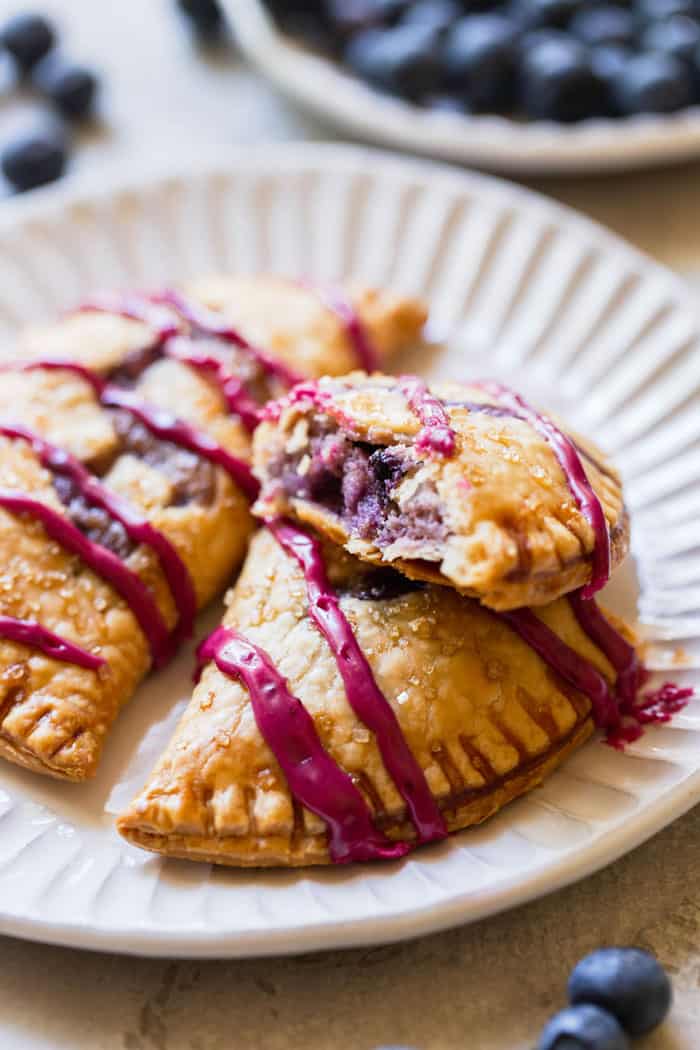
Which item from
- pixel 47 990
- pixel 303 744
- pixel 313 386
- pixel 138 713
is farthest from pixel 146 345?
pixel 47 990

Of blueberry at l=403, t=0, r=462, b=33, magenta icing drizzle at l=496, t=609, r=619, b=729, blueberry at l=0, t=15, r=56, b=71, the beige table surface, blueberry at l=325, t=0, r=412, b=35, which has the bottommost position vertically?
the beige table surface

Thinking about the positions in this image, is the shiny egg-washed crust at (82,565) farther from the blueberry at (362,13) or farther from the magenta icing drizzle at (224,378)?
the blueberry at (362,13)

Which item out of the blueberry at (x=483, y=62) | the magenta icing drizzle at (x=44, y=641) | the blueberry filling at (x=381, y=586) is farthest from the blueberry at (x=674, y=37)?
the magenta icing drizzle at (x=44, y=641)

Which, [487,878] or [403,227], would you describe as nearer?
[487,878]

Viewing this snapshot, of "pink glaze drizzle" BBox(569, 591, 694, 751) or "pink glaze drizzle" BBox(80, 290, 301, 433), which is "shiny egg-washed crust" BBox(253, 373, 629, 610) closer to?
"pink glaze drizzle" BBox(569, 591, 694, 751)

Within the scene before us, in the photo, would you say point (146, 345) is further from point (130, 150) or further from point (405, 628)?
point (130, 150)

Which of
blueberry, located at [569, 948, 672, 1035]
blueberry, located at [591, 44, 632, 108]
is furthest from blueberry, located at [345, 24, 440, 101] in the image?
blueberry, located at [569, 948, 672, 1035]
